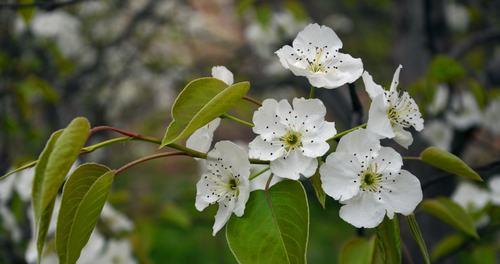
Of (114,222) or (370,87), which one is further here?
(114,222)

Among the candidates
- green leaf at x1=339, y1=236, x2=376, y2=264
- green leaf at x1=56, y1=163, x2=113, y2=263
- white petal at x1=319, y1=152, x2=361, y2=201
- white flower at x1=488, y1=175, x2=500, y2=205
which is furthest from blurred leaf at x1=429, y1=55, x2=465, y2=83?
green leaf at x1=56, y1=163, x2=113, y2=263

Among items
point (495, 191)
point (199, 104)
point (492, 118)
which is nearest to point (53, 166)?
point (199, 104)

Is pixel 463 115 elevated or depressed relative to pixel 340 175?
depressed

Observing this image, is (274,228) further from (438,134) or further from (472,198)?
(438,134)

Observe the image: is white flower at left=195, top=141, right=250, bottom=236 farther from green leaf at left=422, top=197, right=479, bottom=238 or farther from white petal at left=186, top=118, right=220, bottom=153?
green leaf at left=422, top=197, right=479, bottom=238

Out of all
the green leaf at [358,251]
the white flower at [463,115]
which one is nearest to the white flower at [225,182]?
the green leaf at [358,251]

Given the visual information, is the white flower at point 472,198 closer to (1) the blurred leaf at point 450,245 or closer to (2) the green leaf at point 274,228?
(1) the blurred leaf at point 450,245
